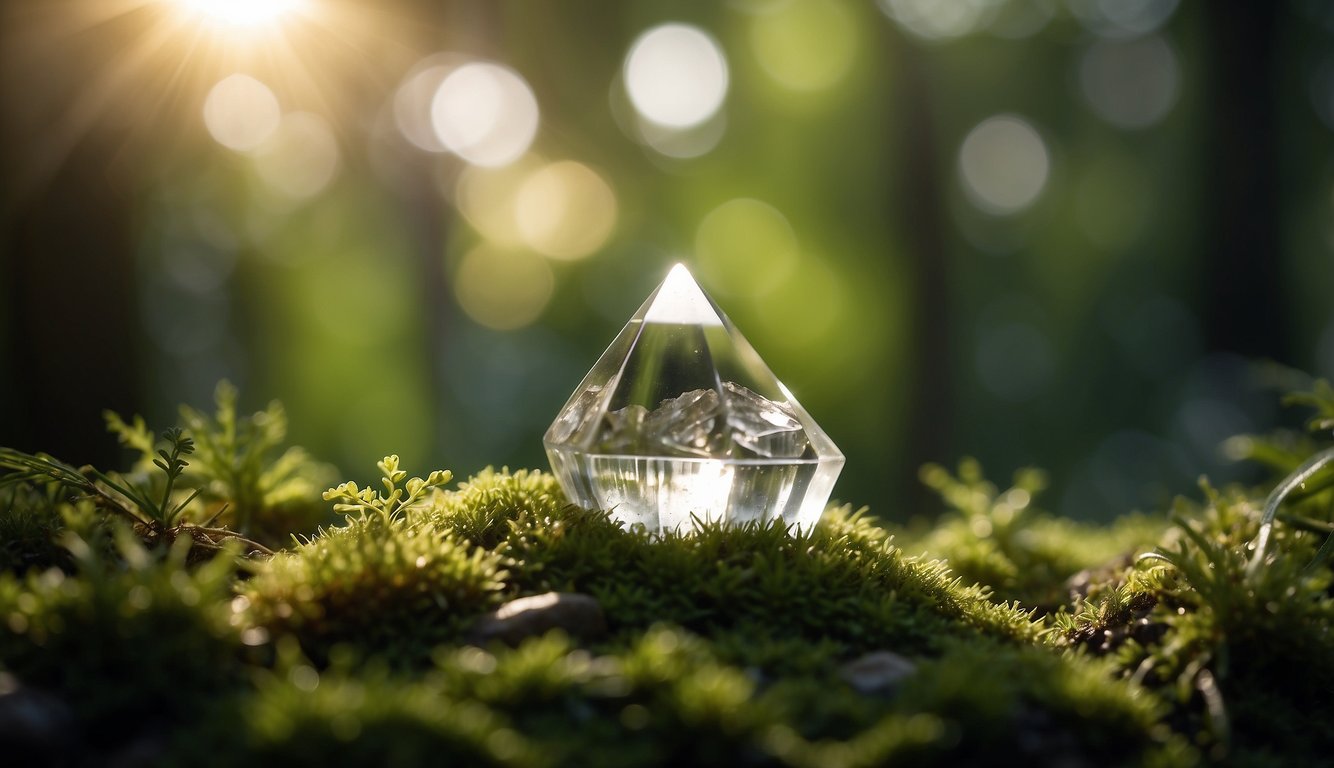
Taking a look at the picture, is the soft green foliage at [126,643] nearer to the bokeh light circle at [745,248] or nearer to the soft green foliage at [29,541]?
the soft green foliage at [29,541]

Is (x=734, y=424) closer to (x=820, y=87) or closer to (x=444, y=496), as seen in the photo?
(x=444, y=496)

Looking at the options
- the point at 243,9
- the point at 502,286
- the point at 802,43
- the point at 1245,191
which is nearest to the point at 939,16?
the point at 802,43

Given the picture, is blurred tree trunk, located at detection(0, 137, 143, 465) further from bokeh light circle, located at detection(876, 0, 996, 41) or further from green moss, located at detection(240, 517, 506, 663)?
bokeh light circle, located at detection(876, 0, 996, 41)

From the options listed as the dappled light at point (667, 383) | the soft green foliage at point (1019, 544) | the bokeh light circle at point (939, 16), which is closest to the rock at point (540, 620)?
the dappled light at point (667, 383)

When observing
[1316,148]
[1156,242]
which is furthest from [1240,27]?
[1156,242]

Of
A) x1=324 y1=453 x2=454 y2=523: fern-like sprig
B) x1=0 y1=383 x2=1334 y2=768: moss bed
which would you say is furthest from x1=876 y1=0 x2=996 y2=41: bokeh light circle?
x1=324 y1=453 x2=454 y2=523: fern-like sprig

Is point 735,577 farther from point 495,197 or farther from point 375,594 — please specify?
point 495,197

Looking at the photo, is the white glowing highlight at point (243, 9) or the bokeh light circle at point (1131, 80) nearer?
the white glowing highlight at point (243, 9)

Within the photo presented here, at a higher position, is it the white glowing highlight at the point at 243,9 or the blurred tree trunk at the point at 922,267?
the white glowing highlight at the point at 243,9
